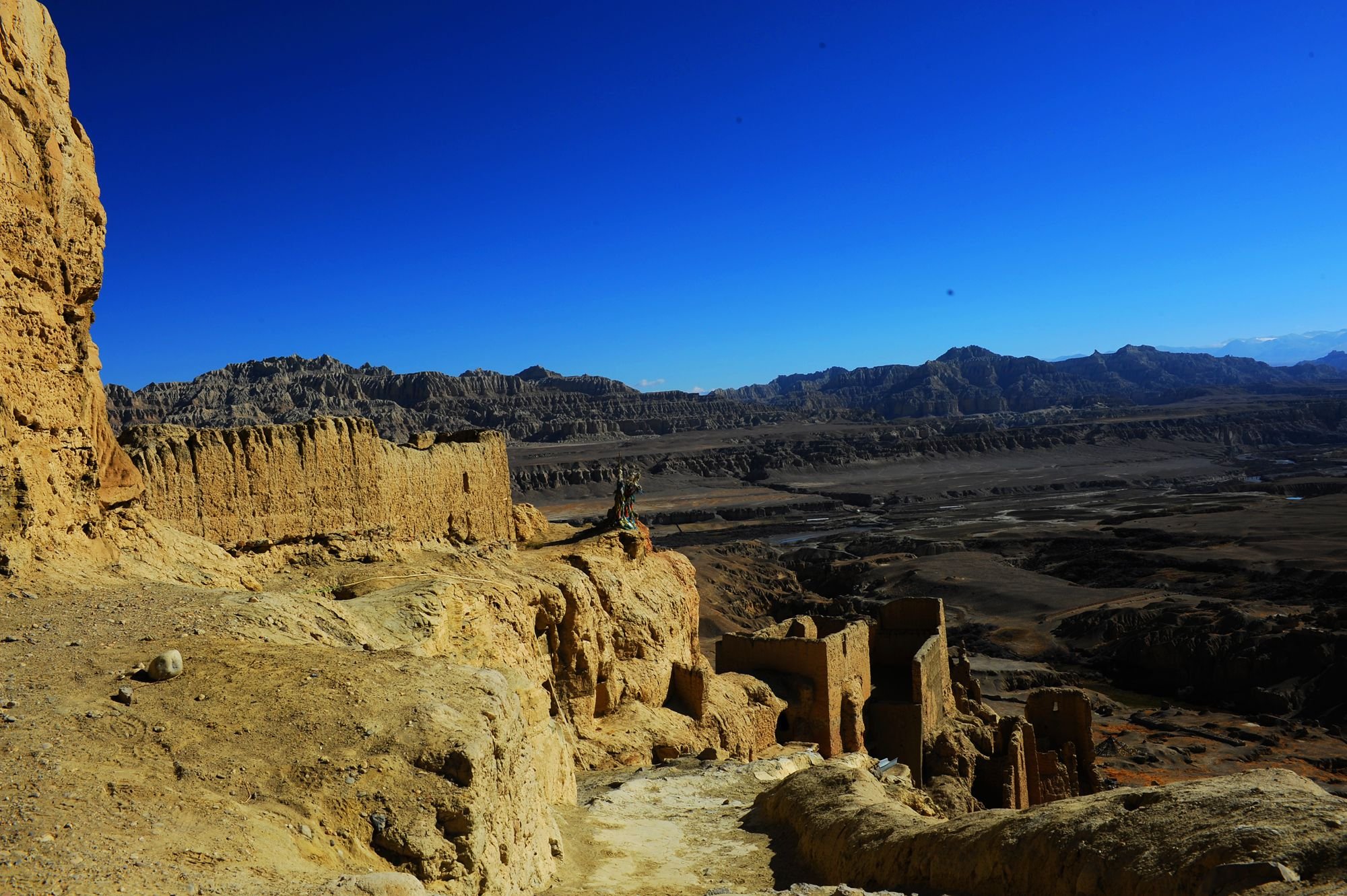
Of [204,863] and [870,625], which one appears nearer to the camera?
[204,863]

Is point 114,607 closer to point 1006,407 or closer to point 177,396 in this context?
point 177,396

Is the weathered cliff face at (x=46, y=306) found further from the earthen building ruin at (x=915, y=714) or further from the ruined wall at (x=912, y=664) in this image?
the ruined wall at (x=912, y=664)

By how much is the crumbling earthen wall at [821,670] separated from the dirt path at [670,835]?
4.58m

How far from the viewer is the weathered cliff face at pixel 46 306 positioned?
26.4 feet

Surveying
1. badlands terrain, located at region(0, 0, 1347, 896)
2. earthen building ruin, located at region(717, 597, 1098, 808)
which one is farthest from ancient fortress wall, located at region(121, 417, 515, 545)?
earthen building ruin, located at region(717, 597, 1098, 808)

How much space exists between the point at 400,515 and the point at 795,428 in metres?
119

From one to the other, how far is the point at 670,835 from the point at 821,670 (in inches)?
319

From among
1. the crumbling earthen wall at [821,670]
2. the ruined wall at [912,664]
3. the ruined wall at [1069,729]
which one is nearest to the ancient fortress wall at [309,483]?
the crumbling earthen wall at [821,670]

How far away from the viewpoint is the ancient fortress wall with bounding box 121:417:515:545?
1105 centimetres

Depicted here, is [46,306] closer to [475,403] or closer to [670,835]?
[670,835]

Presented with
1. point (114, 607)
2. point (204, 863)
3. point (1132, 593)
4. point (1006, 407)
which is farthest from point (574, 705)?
point (1006, 407)

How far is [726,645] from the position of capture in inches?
A: 757

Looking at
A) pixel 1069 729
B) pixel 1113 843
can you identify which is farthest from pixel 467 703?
pixel 1069 729

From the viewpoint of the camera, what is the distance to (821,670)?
1753 cm
